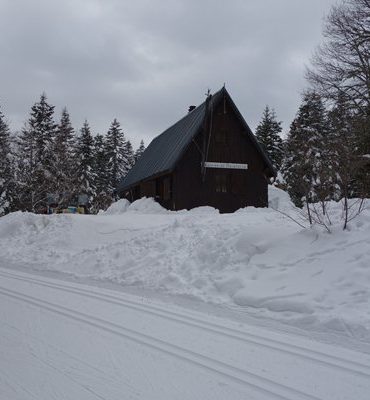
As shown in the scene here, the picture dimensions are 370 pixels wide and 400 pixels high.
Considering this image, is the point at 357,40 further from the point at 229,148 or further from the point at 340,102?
the point at 229,148

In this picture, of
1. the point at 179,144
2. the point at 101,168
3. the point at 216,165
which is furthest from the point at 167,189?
the point at 101,168

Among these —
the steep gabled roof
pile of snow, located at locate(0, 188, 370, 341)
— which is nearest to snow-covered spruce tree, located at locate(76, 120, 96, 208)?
the steep gabled roof

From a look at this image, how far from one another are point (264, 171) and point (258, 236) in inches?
673

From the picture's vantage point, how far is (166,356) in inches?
180

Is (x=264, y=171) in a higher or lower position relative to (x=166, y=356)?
higher

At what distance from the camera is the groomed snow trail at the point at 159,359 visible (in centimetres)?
375

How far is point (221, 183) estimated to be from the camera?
25391 mm

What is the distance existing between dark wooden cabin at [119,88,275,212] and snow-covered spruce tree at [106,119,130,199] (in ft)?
110

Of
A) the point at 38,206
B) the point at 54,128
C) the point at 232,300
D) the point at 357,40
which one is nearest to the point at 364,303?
the point at 232,300

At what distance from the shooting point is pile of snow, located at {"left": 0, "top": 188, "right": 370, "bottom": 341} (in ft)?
21.3

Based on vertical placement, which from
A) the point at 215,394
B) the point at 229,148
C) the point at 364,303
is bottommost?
the point at 215,394

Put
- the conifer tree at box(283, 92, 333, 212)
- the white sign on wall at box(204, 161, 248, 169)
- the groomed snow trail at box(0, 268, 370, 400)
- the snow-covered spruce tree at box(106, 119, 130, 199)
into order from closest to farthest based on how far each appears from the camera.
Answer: the groomed snow trail at box(0, 268, 370, 400) < the conifer tree at box(283, 92, 333, 212) < the white sign on wall at box(204, 161, 248, 169) < the snow-covered spruce tree at box(106, 119, 130, 199)

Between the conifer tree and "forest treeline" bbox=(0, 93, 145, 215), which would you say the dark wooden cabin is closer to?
the conifer tree

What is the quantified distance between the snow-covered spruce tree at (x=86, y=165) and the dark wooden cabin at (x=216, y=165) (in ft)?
73.0
